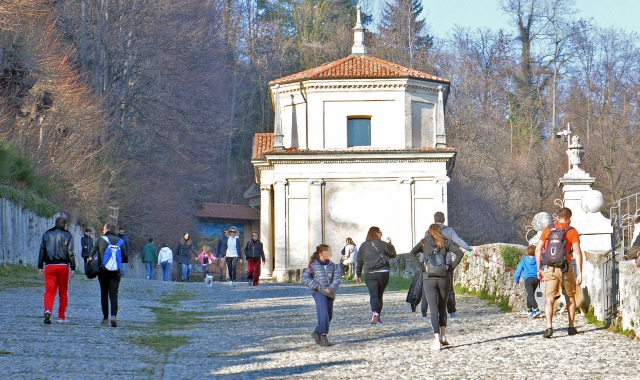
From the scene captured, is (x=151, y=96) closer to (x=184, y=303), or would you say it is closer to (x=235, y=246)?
(x=235, y=246)

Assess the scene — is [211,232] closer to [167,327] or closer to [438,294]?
[167,327]

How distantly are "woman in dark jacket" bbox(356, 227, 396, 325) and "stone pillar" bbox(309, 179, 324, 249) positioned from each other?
73.0 feet

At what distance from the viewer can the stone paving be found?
9.78 meters

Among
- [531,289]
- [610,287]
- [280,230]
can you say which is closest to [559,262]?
[610,287]

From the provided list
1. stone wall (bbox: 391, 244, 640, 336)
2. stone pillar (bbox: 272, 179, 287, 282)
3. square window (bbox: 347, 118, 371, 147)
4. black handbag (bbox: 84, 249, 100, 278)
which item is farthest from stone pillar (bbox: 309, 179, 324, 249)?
black handbag (bbox: 84, 249, 100, 278)

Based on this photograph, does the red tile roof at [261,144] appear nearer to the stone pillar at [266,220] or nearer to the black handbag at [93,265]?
the stone pillar at [266,220]

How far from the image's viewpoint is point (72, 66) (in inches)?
1593

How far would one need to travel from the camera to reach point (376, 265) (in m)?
15.0

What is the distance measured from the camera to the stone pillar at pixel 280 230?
123 ft

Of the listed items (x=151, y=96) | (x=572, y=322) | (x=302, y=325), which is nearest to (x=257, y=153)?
(x=151, y=96)

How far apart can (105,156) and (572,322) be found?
100 ft

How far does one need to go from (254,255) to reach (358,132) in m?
13.3

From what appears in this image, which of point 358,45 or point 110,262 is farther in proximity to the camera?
point 358,45

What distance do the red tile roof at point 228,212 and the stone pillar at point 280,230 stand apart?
86.3 feet
